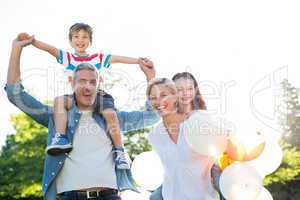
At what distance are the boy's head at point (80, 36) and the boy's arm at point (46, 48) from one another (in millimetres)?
302

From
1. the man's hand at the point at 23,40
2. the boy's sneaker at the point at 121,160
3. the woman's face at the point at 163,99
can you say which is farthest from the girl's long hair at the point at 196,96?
the man's hand at the point at 23,40

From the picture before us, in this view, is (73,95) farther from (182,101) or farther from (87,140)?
(182,101)

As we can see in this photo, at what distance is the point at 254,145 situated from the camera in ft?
12.7

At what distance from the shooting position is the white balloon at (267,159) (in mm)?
4012

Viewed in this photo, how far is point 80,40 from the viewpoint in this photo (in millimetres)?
4898

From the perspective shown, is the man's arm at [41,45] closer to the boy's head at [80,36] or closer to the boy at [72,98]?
the boy at [72,98]

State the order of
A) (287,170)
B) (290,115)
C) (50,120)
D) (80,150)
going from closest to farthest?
(80,150) < (50,120) < (287,170) < (290,115)

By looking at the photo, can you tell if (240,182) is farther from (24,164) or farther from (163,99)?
(24,164)

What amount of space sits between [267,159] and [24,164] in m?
20.0

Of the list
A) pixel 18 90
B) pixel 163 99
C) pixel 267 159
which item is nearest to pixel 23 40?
pixel 18 90

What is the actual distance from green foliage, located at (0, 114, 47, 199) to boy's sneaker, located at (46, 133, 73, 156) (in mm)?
18842

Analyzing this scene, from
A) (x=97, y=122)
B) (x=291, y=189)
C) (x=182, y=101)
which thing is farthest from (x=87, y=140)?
(x=291, y=189)

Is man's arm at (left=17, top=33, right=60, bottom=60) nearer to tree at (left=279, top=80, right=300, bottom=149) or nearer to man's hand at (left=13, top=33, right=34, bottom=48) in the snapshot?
man's hand at (left=13, top=33, right=34, bottom=48)

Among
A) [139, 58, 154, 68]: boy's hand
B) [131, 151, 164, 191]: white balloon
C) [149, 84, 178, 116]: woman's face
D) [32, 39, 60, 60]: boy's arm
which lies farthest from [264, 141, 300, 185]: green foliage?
[149, 84, 178, 116]: woman's face
